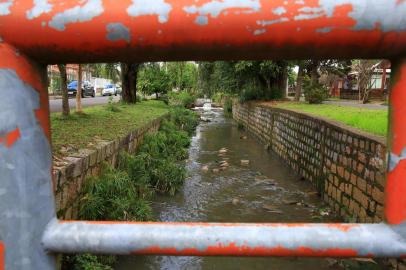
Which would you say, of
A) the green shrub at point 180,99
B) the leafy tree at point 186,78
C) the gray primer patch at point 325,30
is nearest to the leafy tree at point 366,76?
the green shrub at point 180,99

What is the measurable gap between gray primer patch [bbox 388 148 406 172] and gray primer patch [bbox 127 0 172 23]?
0.54 meters

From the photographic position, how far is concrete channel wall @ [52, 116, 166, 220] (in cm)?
374

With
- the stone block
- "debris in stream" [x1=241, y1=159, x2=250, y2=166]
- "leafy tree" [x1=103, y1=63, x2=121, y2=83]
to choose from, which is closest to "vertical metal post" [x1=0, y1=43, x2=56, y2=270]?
the stone block

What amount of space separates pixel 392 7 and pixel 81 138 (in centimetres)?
553

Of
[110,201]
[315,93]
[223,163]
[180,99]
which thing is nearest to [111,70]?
[223,163]

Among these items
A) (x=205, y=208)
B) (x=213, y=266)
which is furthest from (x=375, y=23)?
(x=205, y=208)

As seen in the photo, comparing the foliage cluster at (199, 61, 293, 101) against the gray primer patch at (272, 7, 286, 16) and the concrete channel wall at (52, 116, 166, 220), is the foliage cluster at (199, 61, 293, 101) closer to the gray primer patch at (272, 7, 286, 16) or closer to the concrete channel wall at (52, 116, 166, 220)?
the concrete channel wall at (52, 116, 166, 220)

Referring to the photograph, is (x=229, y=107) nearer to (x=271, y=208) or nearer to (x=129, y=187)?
(x=271, y=208)

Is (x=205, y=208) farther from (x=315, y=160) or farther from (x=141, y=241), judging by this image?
(x=141, y=241)

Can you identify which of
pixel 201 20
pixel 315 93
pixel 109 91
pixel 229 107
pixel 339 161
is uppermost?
pixel 201 20

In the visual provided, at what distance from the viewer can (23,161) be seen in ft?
2.76

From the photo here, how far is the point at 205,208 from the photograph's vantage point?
273 inches

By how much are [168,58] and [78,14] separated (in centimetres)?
21

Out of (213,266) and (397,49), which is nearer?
(397,49)
